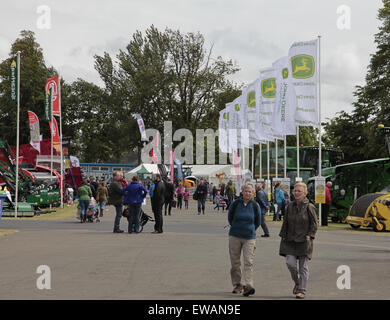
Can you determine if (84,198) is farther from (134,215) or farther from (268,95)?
(268,95)

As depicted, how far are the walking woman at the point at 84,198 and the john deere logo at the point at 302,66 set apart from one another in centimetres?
902

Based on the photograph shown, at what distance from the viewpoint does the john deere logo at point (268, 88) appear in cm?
3303

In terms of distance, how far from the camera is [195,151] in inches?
2968

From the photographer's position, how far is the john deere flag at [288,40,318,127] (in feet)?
87.6

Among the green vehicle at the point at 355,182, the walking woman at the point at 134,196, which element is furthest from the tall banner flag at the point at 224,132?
the walking woman at the point at 134,196

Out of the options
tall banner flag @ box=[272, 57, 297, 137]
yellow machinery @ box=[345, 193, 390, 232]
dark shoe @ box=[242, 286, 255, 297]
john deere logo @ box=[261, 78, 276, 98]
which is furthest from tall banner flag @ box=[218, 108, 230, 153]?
dark shoe @ box=[242, 286, 255, 297]

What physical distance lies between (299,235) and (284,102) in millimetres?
21071

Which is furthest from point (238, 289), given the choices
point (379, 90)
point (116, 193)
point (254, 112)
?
point (379, 90)

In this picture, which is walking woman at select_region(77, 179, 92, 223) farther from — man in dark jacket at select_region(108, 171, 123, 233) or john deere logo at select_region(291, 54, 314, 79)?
john deere logo at select_region(291, 54, 314, 79)

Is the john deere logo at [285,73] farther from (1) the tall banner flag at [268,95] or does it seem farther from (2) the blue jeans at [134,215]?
(2) the blue jeans at [134,215]

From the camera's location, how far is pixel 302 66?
2695cm

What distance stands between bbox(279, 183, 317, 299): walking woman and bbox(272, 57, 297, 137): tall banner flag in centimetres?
1950
